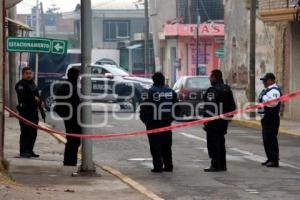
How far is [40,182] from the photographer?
1265cm

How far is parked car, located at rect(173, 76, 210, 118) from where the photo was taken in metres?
30.4

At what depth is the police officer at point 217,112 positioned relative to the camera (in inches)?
592

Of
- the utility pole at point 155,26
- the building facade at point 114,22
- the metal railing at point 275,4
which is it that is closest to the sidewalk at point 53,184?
the metal railing at point 275,4

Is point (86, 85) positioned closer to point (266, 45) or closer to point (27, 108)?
point (27, 108)

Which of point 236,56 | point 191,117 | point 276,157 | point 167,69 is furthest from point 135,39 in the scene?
point 276,157

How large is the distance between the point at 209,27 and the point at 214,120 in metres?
43.2

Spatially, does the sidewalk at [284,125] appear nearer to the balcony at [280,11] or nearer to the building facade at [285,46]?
the building facade at [285,46]

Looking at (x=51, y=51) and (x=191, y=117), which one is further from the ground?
(x=51, y=51)

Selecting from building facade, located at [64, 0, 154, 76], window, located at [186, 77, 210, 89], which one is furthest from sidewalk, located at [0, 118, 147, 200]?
building facade, located at [64, 0, 154, 76]

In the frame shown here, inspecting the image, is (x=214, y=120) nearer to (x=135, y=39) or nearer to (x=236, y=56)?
(x=236, y=56)

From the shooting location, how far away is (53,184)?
12477mm

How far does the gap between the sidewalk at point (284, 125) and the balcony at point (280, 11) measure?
11.4 ft

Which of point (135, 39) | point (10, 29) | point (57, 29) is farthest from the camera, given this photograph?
point (57, 29)

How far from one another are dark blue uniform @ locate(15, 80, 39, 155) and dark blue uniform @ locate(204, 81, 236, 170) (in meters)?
3.43
